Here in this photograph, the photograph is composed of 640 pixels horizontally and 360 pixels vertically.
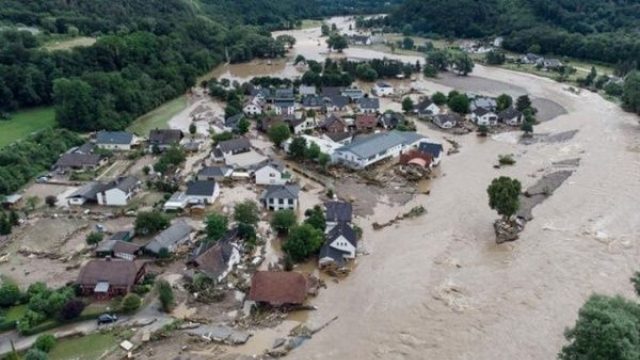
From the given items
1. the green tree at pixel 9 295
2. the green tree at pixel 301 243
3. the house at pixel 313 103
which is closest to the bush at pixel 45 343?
the green tree at pixel 9 295

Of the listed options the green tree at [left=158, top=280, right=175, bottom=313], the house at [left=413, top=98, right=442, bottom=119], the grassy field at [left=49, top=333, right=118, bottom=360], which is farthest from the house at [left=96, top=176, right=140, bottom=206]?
the house at [left=413, top=98, right=442, bottom=119]

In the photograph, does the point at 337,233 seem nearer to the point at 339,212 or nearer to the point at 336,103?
the point at 339,212

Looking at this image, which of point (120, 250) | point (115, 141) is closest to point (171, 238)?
point (120, 250)

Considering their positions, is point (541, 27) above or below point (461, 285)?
above

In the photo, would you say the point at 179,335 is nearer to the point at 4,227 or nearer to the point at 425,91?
the point at 4,227

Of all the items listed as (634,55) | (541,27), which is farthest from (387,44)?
(634,55)

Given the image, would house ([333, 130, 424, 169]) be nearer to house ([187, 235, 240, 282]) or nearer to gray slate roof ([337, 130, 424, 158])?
gray slate roof ([337, 130, 424, 158])

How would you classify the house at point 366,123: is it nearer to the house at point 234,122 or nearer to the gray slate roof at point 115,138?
the house at point 234,122
